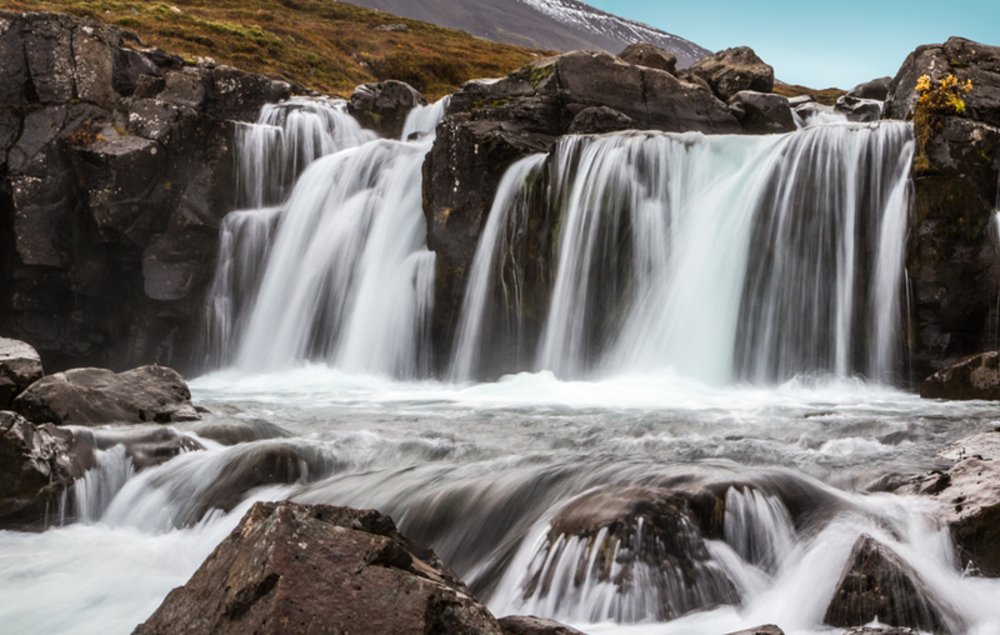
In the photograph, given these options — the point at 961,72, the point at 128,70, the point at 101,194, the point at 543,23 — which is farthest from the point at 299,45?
the point at 543,23

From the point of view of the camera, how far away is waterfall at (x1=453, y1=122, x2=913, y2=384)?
36.1 ft

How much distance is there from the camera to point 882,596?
3.67 meters

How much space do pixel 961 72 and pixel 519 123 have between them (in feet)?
24.9

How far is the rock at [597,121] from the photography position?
1530 centimetres

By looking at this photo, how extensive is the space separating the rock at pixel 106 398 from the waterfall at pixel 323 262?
5.73 meters

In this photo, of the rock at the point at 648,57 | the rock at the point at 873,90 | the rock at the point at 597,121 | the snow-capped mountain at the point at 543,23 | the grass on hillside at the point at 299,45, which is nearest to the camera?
the rock at the point at 597,121

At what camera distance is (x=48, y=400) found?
7488mm

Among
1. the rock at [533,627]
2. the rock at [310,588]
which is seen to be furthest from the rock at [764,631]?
the rock at [310,588]

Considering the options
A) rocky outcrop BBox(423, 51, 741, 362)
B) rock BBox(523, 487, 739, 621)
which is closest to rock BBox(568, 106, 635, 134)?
rocky outcrop BBox(423, 51, 741, 362)

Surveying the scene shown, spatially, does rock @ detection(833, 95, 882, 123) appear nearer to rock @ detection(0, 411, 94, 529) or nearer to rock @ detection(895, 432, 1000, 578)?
rock @ detection(895, 432, 1000, 578)

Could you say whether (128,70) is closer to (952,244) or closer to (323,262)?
(323,262)

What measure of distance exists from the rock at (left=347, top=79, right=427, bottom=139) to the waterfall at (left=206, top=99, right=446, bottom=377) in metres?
2.71

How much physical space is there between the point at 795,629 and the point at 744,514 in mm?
881

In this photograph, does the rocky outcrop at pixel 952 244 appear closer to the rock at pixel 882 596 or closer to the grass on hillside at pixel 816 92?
the rock at pixel 882 596
